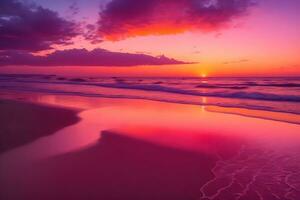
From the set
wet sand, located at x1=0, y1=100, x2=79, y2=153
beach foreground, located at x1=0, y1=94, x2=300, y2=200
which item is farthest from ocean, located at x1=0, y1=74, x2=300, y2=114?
wet sand, located at x1=0, y1=100, x2=79, y2=153

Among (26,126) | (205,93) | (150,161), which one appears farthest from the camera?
(205,93)

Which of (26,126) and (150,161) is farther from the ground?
(26,126)

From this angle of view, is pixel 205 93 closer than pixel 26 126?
No

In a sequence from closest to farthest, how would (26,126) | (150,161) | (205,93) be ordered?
(150,161), (26,126), (205,93)

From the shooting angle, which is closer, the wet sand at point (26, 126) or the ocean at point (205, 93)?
the wet sand at point (26, 126)

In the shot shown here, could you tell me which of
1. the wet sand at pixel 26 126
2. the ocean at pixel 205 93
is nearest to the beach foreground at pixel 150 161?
the wet sand at pixel 26 126

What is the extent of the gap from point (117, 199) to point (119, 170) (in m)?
1.13

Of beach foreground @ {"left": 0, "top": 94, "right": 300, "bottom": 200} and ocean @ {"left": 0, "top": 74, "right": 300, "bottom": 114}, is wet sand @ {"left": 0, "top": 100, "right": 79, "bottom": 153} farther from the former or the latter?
ocean @ {"left": 0, "top": 74, "right": 300, "bottom": 114}

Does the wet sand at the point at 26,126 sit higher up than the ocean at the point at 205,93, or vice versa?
the wet sand at the point at 26,126

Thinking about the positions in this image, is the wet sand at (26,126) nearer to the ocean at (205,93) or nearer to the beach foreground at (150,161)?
the beach foreground at (150,161)

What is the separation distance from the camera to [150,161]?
6023mm

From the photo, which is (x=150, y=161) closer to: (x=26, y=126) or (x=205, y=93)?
(x=26, y=126)

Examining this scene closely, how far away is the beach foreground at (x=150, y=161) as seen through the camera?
4551 millimetres

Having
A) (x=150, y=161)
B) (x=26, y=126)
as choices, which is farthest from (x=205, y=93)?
(x=150, y=161)
